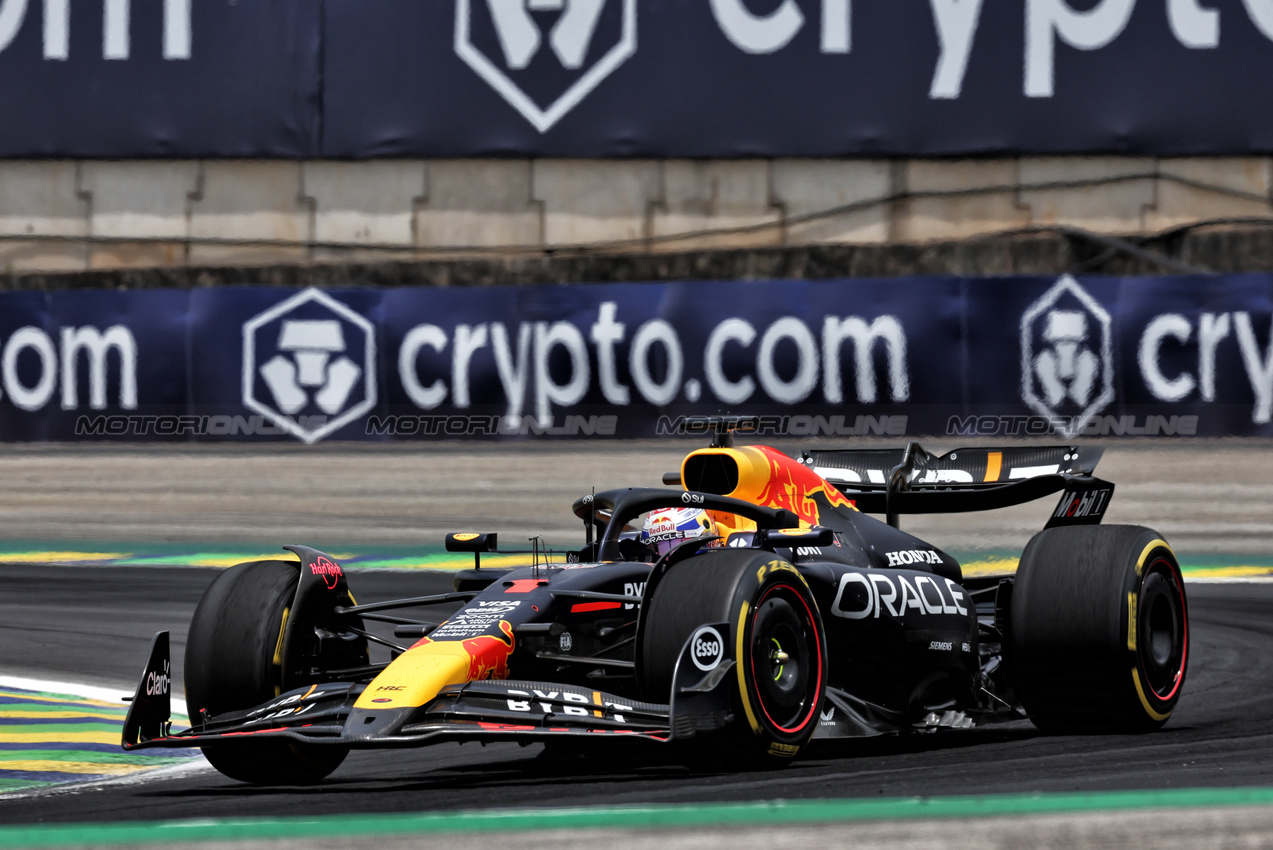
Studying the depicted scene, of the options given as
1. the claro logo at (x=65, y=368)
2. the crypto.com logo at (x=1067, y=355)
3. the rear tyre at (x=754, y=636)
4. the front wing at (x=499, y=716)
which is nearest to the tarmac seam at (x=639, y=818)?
the front wing at (x=499, y=716)

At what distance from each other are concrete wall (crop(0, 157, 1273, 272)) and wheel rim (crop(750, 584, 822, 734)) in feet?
32.9

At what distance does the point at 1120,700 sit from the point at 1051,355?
635 centimetres

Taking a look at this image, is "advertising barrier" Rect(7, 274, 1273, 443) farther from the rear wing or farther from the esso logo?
the esso logo

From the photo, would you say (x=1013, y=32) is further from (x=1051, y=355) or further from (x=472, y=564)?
(x=472, y=564)

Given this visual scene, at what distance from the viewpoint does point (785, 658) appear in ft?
19.9

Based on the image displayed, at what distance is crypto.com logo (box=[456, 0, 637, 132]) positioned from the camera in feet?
51.9

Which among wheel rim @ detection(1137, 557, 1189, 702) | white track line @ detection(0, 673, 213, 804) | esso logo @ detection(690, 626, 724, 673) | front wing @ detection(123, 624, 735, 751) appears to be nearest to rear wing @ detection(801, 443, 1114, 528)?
wheel rim @ detection(1137, 557, 1189, 702)

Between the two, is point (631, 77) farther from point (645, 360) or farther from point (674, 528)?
point (674, 528)

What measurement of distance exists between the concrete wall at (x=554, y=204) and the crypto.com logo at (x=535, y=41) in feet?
2.65

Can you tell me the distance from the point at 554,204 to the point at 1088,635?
10.2 m

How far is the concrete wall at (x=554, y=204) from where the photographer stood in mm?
15523

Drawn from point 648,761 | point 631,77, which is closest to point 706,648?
point 648,761

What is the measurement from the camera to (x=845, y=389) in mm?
13453

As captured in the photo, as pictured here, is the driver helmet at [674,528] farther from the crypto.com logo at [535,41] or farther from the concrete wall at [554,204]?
the crypto.com logo at [535,41]
